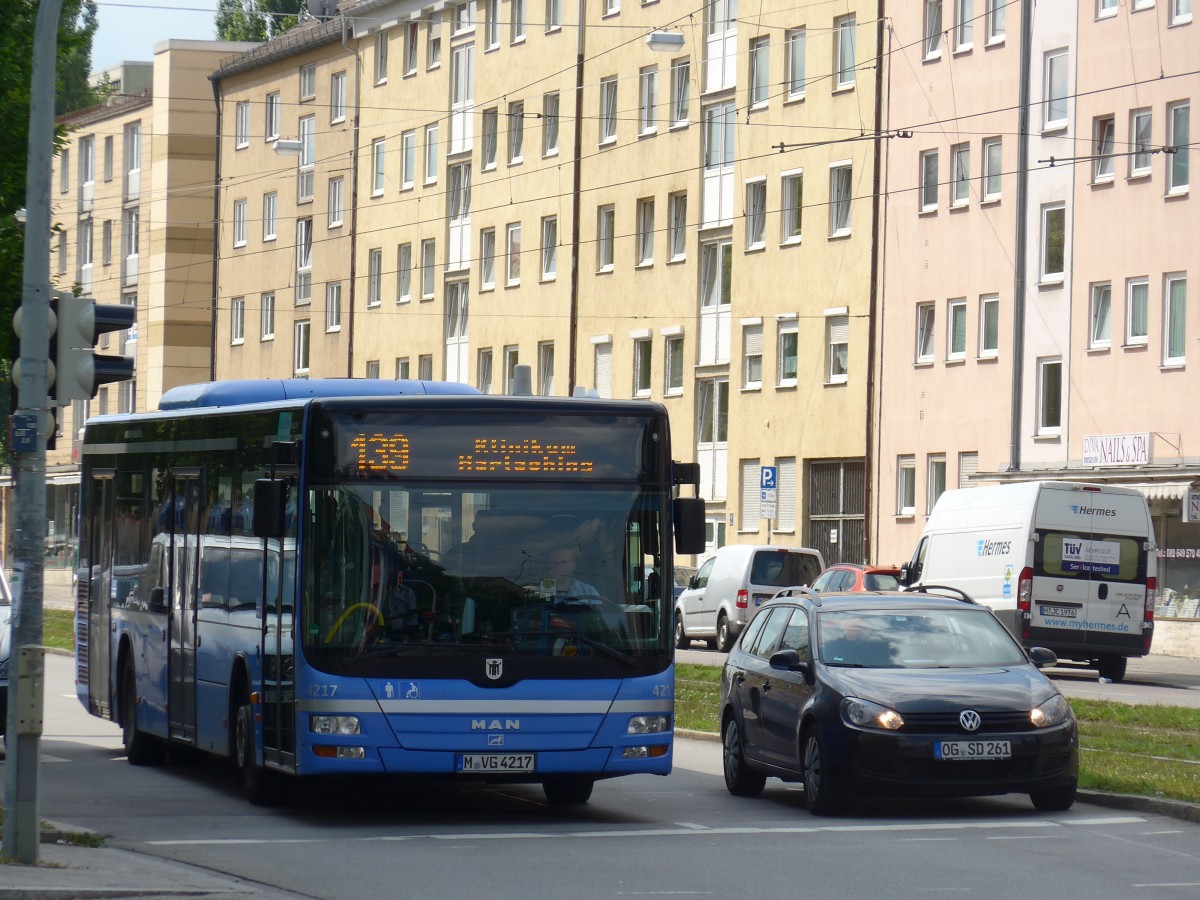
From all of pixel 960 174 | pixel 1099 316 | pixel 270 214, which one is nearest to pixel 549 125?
pixel 960 174

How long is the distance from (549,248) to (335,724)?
54.5m

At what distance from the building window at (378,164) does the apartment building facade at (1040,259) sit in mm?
26760

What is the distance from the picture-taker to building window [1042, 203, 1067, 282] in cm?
4972

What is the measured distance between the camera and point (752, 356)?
60.0 m

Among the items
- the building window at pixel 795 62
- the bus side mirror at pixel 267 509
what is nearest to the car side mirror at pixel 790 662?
the bus side mirror at pixel 267 509

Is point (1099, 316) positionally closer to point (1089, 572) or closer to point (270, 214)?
point (1089, 572)

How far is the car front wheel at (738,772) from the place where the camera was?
17375 mm

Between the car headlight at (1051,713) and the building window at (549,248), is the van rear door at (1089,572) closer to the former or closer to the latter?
the car headlight at (1051,713)

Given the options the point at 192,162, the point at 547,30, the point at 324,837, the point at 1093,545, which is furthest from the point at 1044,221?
the point at 192,162

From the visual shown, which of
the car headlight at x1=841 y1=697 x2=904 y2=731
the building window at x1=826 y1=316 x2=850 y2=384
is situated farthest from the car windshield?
the building window at x1=826 y1=316 x2=850 y2=384

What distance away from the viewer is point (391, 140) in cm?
7769

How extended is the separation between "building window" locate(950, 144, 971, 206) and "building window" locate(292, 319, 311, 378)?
3460 cm

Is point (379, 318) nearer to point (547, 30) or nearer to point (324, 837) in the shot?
point (547, 30)

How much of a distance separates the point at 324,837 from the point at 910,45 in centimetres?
4241
